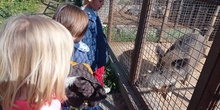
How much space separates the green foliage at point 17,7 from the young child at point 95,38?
14.2 ft

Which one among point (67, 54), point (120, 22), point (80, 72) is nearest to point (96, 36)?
point (80, 72)

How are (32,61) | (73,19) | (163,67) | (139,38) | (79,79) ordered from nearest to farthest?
(32,61)
(79,79)
(73,19)
(139,38)
(163,67)

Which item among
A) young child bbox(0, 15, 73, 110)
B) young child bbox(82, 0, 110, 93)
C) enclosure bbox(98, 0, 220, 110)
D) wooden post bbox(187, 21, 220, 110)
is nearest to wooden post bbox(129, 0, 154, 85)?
enclosure bbox(98, 0, 220, 110)

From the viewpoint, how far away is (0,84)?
1.23m

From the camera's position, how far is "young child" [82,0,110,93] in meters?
2.31

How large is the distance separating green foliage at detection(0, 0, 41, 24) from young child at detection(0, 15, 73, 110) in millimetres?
5422

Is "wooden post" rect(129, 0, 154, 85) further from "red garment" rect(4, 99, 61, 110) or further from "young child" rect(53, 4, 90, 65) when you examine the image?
"red garment" rect(4, 99, 61, 110)

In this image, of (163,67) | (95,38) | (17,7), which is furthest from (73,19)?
(17,7)

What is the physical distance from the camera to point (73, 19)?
180 centimetres

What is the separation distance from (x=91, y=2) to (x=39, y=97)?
138cm

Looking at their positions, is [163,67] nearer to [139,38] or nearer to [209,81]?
[139,38]

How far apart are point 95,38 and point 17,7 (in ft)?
20.1

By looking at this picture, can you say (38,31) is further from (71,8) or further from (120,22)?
(120,22)

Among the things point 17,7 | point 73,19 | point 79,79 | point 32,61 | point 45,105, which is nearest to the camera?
point 32,61
